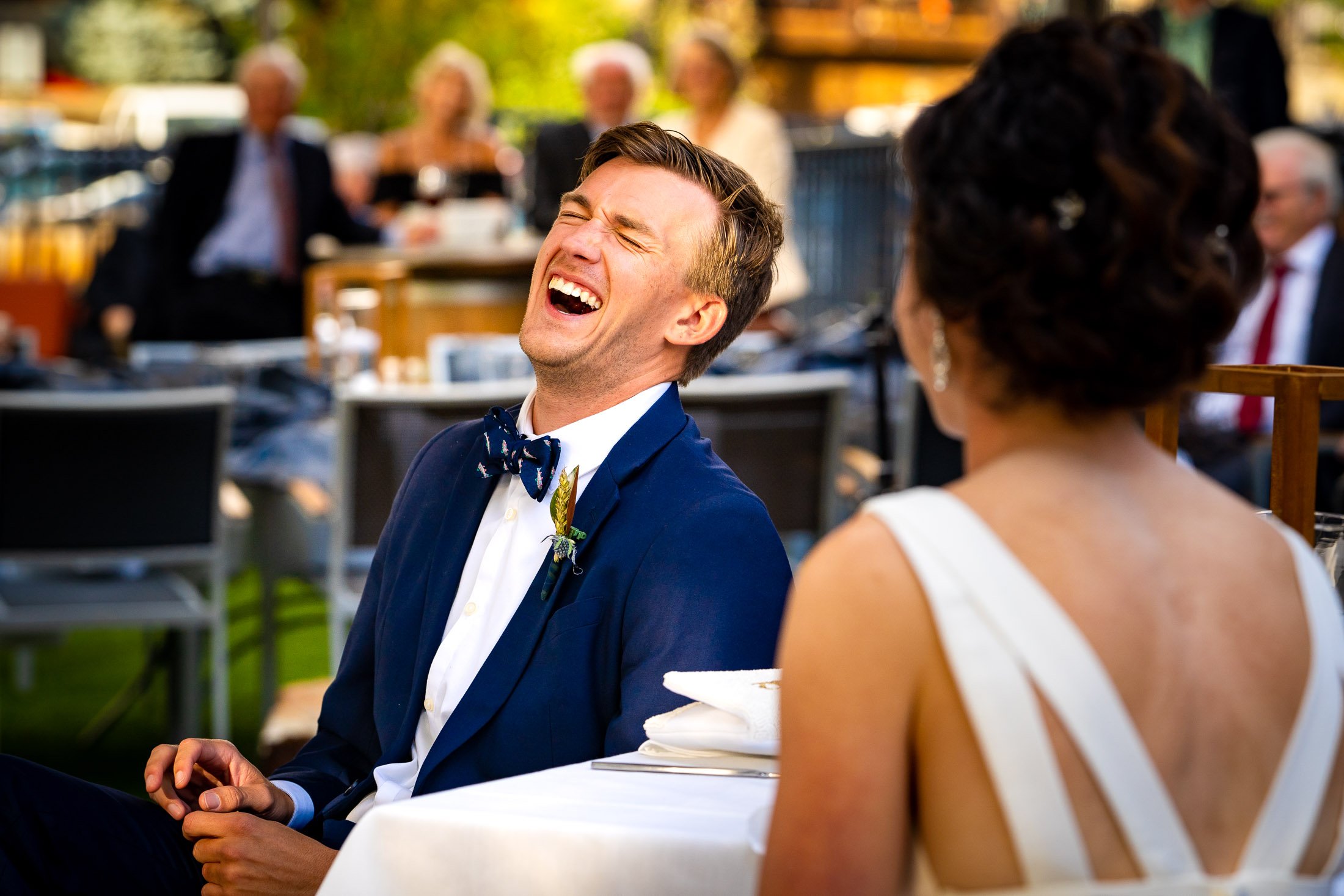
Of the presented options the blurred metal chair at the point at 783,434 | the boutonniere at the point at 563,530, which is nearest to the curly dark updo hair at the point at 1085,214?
the boutonniere at the point at 563,530

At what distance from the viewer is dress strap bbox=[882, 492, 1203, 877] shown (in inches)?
43.7

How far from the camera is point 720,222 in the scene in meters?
2.20

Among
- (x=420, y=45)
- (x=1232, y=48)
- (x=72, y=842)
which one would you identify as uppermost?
(x=420, y=45)

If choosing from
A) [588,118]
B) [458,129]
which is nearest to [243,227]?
[458,129]

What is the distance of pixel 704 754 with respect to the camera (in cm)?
161

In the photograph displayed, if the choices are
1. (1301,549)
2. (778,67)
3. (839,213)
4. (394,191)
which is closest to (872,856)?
(1301,549)

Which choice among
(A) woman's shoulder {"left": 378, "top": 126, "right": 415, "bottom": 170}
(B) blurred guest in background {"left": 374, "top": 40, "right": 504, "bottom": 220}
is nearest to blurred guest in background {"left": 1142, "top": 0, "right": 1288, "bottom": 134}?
(B) blurred guest in background {"left": 374, "top": 40, "right": 504, "bottom": 220}

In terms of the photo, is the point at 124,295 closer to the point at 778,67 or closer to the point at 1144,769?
the point at 1144,769

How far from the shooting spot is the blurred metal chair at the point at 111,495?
3873 millimetres

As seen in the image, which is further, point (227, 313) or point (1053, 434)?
point (227, 313)

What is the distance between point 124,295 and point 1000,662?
915 cm

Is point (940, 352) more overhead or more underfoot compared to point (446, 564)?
more overhead

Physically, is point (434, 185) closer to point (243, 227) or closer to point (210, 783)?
point (243, 227)

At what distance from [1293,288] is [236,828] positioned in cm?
455
